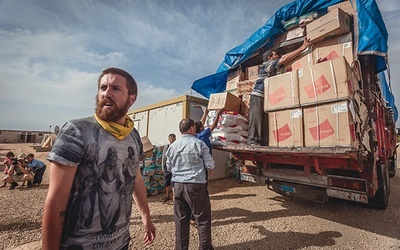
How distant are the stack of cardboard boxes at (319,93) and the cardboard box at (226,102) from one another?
34.7 inches

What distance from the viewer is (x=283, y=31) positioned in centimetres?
429

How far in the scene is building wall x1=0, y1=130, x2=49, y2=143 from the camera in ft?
103

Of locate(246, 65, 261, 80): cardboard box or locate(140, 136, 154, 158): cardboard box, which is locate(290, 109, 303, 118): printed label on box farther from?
locate(140, 136, 154, 158): cardboard box

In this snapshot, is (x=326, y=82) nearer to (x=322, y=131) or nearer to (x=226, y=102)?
(x=322, y=131)

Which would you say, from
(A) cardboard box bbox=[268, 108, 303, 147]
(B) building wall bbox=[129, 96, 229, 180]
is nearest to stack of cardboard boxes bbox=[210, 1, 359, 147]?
(A) cardboard box bbox=[268, 108, 303, 147]

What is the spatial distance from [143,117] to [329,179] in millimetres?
7686

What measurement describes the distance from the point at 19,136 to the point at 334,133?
1748 inches

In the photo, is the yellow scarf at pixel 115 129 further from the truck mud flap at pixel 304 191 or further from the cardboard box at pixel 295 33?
the cardboard box at pixel 295 33

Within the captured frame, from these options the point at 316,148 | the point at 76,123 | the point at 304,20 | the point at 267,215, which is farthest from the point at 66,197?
the point at 304,20

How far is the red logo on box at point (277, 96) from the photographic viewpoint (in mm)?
3121

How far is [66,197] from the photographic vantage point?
101cm

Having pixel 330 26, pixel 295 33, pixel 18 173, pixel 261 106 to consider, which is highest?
pixel 295 33

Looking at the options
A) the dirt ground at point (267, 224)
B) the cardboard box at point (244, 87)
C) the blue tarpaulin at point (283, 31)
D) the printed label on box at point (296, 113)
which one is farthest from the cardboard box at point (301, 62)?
the dirt ground at point (267, 224)

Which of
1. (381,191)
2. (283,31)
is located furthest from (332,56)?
(381,191)
